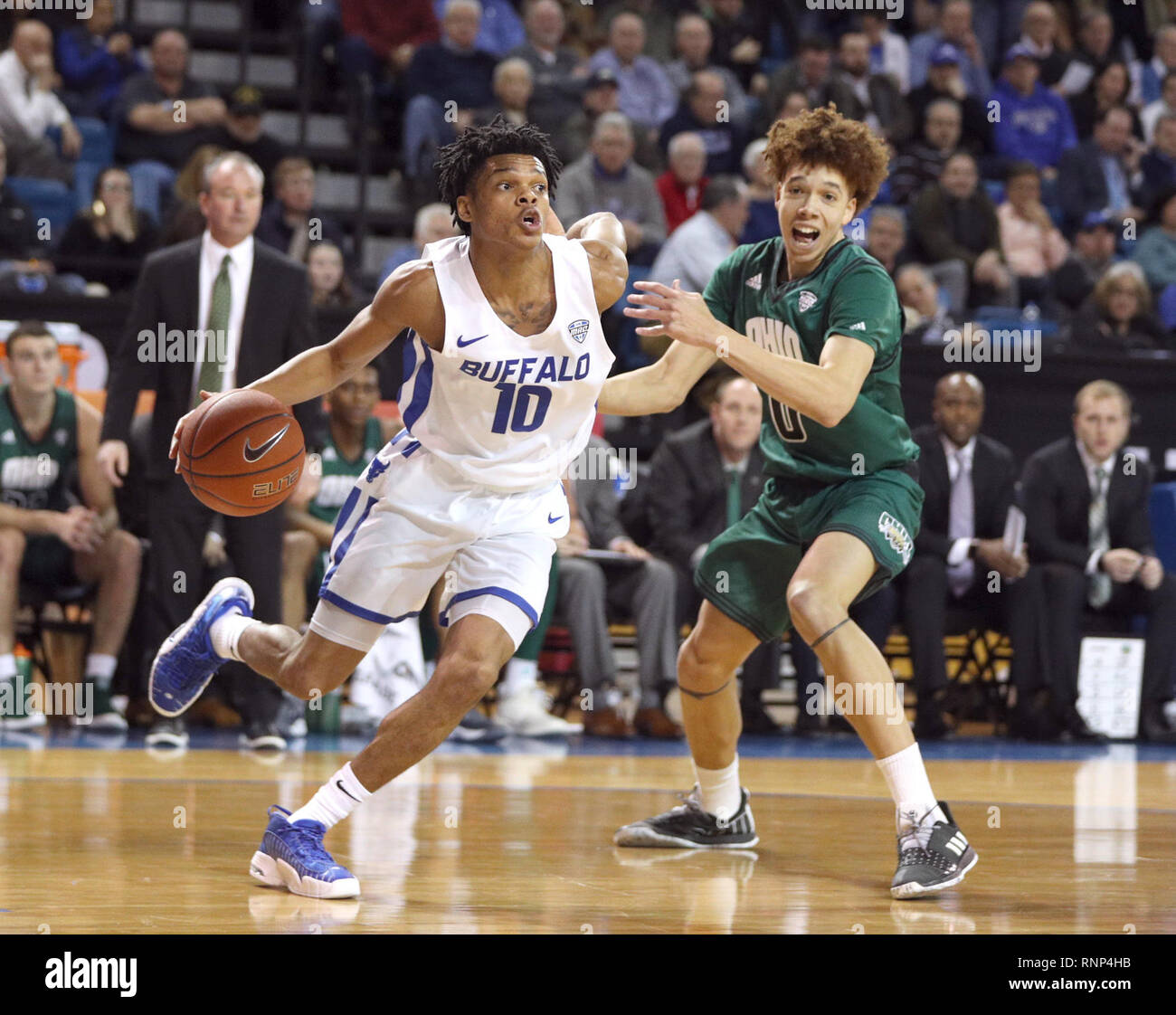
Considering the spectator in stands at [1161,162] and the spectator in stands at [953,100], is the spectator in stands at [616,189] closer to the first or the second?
the spectator in stands at [953,100]

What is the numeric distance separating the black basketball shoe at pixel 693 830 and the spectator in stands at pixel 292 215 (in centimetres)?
551

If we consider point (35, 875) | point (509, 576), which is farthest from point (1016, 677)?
point (35, 875)

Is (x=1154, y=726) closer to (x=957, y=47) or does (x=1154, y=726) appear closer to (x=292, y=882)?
(x=292, y=882)

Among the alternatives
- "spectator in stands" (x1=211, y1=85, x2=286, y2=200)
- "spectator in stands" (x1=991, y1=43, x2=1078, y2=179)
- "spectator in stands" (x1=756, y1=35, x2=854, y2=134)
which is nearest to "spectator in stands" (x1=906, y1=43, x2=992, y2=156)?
"spectator in stands" (x1=991, y1=43, x2=1078, y2=179)

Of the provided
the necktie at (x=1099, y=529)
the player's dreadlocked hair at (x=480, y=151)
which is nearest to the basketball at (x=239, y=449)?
the player's dreadlocked hair at (x=480, y=151)

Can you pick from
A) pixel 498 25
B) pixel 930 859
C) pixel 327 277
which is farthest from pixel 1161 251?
pixel 930 859

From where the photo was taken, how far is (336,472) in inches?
309

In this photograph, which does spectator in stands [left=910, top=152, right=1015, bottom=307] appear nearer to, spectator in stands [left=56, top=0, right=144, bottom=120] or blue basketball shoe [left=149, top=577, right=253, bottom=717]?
spectator in stands [left=56, top=0, right=144, bottom=120]

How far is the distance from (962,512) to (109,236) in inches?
192

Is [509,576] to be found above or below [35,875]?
above

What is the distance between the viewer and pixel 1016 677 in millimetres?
8312

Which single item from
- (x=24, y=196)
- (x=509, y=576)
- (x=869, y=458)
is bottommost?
(x=509, y=576)

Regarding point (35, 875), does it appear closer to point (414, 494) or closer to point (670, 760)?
point (414, 494)
